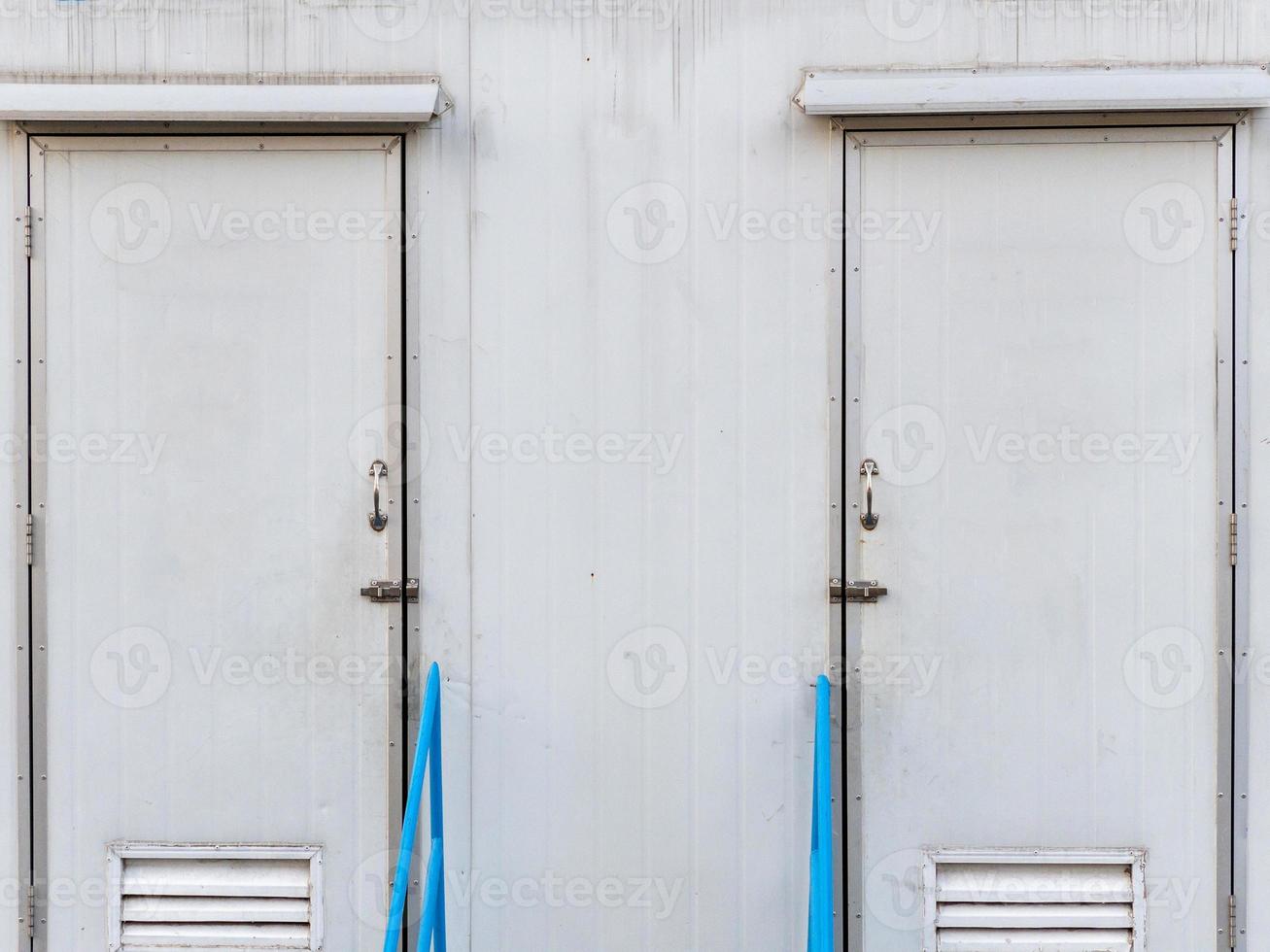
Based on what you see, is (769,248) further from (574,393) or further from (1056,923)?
(1056,923)

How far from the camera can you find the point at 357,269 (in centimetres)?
225

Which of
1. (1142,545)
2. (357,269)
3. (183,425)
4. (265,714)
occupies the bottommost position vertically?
(265,714)

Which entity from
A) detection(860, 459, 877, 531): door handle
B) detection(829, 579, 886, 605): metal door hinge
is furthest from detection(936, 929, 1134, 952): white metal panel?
detection(860, 459, 877, 531): door handle

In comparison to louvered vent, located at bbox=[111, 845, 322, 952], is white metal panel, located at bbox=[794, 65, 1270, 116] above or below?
above

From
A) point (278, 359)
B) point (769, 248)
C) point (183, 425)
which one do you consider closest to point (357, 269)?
point (278, 359)

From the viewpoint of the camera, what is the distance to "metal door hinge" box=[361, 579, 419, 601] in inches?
89.1

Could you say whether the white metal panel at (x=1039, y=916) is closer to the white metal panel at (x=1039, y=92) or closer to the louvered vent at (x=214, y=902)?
the louvered vent at (x=214, y=902)

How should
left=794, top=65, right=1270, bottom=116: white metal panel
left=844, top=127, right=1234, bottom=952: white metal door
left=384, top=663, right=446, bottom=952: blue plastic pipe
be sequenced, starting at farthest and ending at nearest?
left=844, top=127, right=1234, bottom=952: white metal door, left=794, top=65, right=1270, bottom=116: white metal panel, left=384, top=663, right=446, bottom=952: blue plastic pipe

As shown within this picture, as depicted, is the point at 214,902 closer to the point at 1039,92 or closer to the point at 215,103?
the point at 215,103

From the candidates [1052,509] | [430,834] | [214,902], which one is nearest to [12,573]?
[214,902]

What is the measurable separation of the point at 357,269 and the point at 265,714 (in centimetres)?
104

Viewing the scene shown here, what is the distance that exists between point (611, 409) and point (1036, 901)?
1.47 m

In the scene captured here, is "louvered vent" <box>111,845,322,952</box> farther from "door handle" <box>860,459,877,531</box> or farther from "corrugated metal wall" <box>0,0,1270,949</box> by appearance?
"door handle" <box>860,459,877,531</box>

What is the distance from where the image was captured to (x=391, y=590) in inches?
89.1
